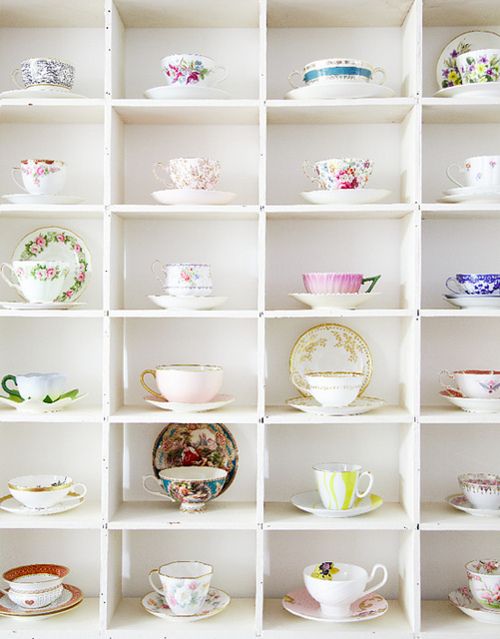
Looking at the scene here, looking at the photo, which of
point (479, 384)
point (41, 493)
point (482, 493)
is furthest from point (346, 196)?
point (41, 493)

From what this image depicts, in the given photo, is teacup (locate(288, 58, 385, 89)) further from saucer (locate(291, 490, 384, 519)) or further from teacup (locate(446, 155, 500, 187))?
saucer (locate(291, 490, 384, 519))

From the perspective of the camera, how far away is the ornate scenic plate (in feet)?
7.89

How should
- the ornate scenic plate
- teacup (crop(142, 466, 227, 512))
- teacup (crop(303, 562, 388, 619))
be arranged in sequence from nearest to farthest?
teacup (crop(303, 562, 388, 619)), teacup (crop(142, 466, 227, 512)), the ornate scenic plate

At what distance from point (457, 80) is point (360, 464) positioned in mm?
1149

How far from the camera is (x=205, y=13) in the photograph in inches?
91.5

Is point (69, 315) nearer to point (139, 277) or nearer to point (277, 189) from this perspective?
point (139, 277)

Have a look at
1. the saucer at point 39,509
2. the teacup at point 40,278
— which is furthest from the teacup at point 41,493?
the teacup at point 40,278

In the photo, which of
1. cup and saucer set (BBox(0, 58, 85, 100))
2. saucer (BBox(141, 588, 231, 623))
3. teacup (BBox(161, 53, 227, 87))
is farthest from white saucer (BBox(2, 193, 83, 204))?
saucer (BBox(141, 588, 231, 623))

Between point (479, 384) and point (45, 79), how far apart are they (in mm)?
1423

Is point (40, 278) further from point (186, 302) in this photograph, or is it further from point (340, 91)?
point (340, 91)

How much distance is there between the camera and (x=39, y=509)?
2201mm

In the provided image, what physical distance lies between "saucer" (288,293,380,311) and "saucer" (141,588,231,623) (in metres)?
0.84

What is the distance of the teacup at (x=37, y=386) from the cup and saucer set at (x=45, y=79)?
29.5 inches

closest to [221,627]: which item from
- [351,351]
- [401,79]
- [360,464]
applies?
[360,464]
